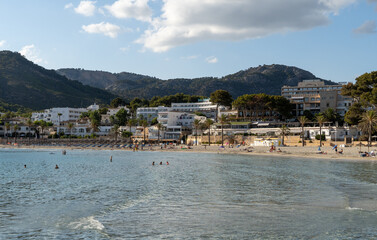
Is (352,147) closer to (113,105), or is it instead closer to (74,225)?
(74,225)

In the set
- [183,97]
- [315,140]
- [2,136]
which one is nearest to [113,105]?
[183,97]

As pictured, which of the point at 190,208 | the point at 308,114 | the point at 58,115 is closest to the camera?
the point at 190,208

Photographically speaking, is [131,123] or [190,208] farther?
[131,123]

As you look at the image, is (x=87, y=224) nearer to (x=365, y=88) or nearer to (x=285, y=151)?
(x=285, y=151)

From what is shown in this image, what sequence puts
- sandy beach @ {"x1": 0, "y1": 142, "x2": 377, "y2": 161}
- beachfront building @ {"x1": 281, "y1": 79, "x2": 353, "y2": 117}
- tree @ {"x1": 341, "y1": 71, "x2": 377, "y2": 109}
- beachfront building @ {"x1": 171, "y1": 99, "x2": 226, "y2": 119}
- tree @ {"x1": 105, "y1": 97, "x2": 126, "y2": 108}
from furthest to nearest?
tree @ {"x1": 105, "y1": 97, "x2": 126, "y2": 108} → beachfront building @ {"x1": 171, "y1": 99, "x2": 226, "y2": 119} → beachfront building @ {"x1": 281, "y1": 79, "x2": 353, "y2": 117} → tree @ {"x1": 341, "y1": 71, "x2": 377, "y2": 109} → sandy beach @ {"x1": 0, "y1": 142, "x2": 377, "y2": 161}

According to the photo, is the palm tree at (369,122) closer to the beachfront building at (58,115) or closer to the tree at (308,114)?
the tree at (308,114)

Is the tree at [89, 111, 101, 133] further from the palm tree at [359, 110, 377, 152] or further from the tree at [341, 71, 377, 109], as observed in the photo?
the palm tree at [359, 110, 377, 152]

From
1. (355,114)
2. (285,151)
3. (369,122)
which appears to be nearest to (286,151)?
(285,151)

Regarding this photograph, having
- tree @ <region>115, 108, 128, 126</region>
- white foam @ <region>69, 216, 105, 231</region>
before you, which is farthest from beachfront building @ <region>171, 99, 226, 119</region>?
white foam @ <region>69, 216, 105, 231</region>

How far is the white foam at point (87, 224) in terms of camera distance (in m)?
19.2

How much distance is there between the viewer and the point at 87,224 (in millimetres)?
19859

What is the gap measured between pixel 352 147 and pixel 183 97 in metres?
106

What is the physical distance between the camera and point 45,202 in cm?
2594

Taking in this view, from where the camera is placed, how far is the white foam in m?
19.2
